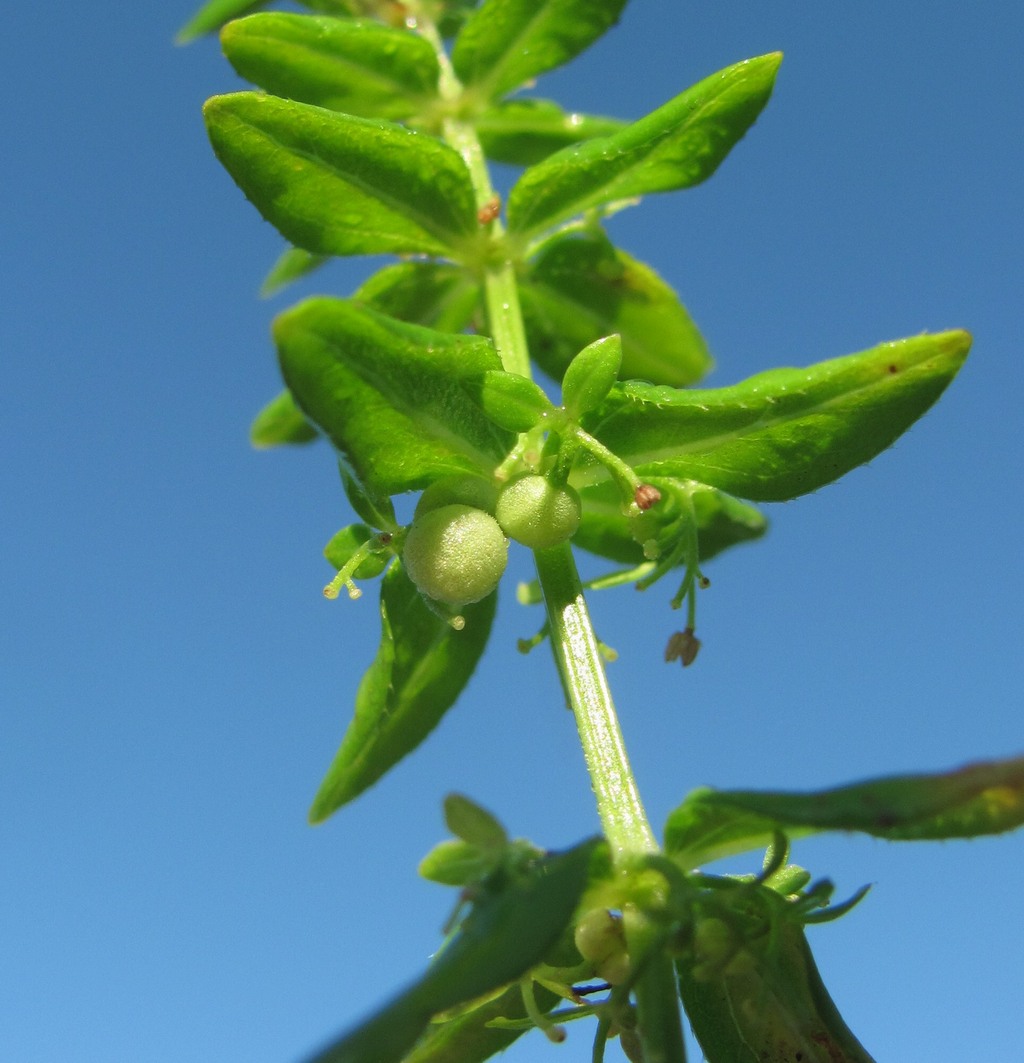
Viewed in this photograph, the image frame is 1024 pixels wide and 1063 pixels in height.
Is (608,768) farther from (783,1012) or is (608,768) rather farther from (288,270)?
(288,270)

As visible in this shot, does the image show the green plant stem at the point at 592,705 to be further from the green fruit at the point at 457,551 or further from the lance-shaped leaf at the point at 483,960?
the lance-shaped leaf at the point at 483,960

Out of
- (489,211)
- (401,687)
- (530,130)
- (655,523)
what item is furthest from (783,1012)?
(530,130)

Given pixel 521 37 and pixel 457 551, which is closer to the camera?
pixel 457 551

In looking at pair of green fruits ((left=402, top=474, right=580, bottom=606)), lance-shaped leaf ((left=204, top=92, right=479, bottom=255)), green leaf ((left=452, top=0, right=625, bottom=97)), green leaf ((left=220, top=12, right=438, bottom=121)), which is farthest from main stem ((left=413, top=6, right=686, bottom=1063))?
green leaf ((left=452, top=0, right=625, bottom=97))

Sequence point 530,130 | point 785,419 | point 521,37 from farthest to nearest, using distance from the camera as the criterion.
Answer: point 530,130 < point 521,37 < point 785,419

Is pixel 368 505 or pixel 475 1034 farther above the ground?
pixel 368 505

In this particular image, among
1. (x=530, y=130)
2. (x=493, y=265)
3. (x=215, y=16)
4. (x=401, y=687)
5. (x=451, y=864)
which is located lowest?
(x=451, y=864)

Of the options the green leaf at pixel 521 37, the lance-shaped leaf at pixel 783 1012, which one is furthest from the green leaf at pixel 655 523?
the green leaf at pixel 521 37
